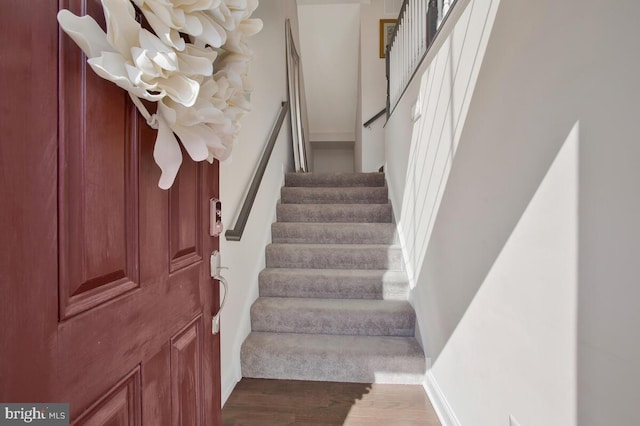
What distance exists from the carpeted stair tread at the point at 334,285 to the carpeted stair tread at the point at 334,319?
0.16 metres

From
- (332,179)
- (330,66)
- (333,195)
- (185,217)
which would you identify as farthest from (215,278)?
(330,66)

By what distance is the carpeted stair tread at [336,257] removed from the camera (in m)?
2.26

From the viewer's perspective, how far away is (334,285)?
207 centimetres

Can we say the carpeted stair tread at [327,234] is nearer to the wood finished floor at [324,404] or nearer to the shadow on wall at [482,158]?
the shadow on wall at [482,158]

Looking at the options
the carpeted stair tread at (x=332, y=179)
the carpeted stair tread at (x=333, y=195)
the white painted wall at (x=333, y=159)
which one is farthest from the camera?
the white painted wall at (x=333, y=159)

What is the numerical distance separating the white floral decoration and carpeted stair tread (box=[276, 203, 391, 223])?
6.50 ft

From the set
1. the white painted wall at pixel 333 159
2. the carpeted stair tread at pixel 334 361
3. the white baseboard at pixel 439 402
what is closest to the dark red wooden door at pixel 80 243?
the carpeted stair tread at pixel 334 361

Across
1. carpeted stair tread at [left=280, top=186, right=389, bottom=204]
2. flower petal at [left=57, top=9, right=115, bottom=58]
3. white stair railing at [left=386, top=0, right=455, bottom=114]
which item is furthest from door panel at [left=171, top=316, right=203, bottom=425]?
carpeted stair tread at [left=280, top=186, right=389, bottom=204]

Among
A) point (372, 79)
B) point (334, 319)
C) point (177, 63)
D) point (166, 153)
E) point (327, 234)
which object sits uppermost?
point (372, 79)

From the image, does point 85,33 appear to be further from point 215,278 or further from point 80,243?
point 215,278

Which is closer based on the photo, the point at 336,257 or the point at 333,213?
the point at 336,257

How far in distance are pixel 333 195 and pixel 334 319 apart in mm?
1380

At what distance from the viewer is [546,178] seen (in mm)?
732

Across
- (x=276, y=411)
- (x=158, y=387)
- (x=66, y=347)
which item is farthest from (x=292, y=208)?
(x=66, y=347)
